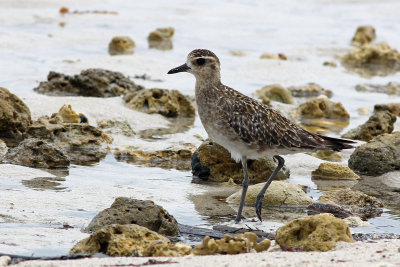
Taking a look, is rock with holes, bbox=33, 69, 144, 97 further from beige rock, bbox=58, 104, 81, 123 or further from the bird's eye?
the bird's eye

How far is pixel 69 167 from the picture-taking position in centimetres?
1015

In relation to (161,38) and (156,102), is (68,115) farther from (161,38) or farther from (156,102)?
(161,38)

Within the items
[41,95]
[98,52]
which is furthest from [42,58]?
[41,95]

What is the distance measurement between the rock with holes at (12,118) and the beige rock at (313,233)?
5.68 m

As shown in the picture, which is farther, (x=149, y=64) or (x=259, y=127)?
(x=149, y=64)

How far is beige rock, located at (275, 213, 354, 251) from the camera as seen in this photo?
6.71 m

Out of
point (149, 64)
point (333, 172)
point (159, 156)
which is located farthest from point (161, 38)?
point (333, 172)

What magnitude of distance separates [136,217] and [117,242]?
0.82 metres

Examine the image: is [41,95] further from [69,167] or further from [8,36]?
[8,36]

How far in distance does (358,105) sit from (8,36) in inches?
360

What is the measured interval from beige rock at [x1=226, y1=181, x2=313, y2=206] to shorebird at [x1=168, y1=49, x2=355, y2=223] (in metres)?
0.49

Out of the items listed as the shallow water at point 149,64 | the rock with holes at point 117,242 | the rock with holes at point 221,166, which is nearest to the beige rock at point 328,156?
the shallow water at point 149,64

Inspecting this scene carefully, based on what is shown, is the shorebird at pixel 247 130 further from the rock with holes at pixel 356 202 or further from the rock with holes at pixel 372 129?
the rock with holes at pixel 372 129

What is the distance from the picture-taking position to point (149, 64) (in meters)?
17.5
